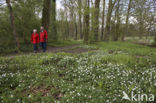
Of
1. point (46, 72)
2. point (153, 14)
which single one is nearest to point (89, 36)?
point (153, 14)

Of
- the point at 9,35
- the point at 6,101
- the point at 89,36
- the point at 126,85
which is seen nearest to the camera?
the point at 6,101

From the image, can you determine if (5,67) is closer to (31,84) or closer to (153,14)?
(31,84)

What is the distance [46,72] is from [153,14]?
12.9 m

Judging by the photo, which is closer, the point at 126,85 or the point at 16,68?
the point at 126,85

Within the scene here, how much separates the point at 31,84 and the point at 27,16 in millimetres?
14343

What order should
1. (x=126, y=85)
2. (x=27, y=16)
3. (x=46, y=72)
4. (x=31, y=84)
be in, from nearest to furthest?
(x=126, y=85) < (x=31, y=84) < (x=46, y=72) < (x=27, y=16)

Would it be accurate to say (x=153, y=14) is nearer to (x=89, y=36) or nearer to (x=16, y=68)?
(x=89, y=36)

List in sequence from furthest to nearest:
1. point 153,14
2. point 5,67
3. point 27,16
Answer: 1. point 27,16
2. point 153,14
3. point 5,67

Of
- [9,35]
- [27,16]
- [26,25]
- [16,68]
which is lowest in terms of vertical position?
[16,68]

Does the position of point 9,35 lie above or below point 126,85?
above

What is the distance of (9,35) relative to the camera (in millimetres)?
14891

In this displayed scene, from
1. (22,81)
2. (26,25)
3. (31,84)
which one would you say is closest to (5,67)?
(22,81)

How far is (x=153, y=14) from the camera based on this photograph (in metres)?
11.6

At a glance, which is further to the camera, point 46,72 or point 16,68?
point 16,68
